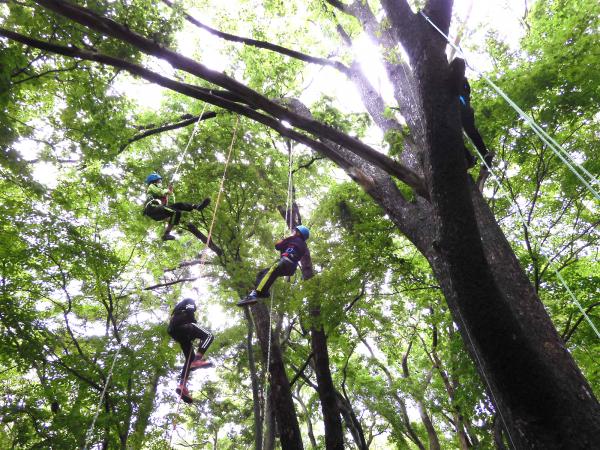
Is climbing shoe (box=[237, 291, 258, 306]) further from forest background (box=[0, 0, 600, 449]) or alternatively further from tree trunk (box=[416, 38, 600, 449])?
tree trunk (box=[416, 38, 600, 449])

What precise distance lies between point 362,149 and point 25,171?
6.19 meters

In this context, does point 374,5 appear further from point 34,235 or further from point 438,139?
point 34,235

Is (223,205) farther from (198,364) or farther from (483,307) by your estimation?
(483,307)

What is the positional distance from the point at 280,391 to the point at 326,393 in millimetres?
1193

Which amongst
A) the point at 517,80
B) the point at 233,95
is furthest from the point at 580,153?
the point at 233,95

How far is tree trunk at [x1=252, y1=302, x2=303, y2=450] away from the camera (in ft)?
22.8

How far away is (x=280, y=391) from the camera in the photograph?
7.33 m

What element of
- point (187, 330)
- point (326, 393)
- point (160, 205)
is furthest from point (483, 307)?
point (326, 393)

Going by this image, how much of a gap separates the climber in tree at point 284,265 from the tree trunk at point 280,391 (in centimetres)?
236

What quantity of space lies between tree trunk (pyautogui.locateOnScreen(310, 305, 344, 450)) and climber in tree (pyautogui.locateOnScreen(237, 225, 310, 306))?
163 cm

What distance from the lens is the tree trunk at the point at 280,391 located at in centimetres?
695

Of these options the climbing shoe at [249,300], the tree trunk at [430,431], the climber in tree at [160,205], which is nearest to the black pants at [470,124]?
the climbing shoe at [249,300]

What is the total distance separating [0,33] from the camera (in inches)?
113

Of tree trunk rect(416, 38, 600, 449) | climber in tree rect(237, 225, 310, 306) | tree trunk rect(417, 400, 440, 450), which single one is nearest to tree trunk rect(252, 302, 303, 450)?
climber in tree rect(237, 225, 310, 306)
